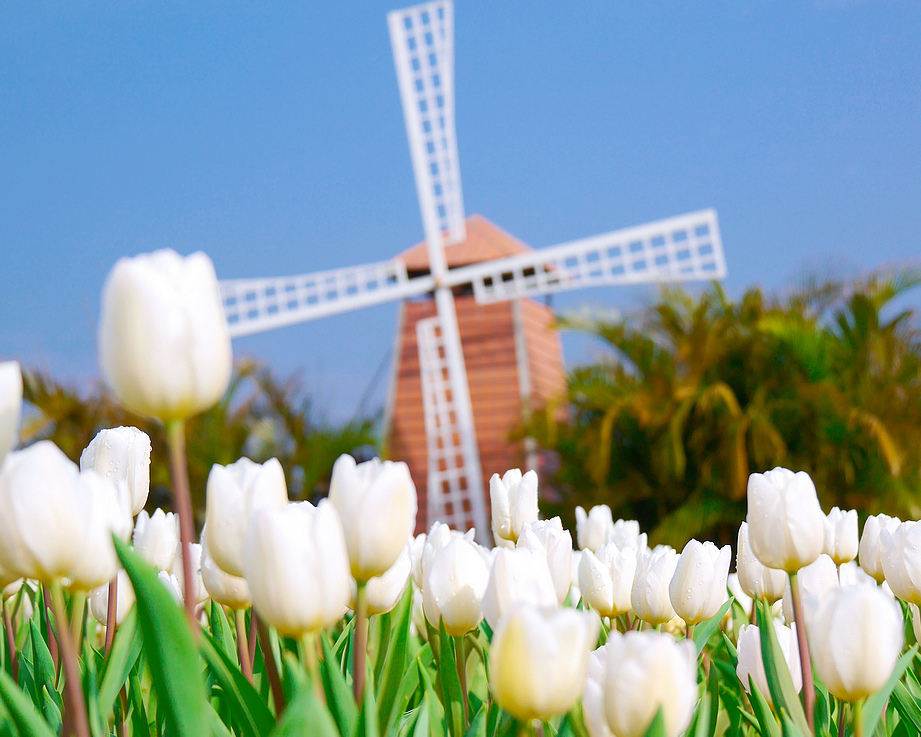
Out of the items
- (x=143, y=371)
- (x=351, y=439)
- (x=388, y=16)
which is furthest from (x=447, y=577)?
(x=388, y=16)

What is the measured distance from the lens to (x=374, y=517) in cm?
79

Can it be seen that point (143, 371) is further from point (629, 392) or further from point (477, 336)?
point (477, 336)

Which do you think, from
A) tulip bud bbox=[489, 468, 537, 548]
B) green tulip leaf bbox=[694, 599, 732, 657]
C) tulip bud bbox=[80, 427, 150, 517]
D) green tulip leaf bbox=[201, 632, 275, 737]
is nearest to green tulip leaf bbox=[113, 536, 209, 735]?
green tulip leaf bbox=[201, 632, 275, 737]

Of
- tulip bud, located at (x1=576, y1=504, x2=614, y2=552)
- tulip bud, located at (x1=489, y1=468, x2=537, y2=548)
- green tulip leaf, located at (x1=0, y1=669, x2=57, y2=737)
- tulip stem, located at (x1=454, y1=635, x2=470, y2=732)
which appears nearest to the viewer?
green tulip leaf, located at (x1=0, y1=669, x2=57, y2=737)

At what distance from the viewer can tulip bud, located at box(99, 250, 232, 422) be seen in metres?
0.67

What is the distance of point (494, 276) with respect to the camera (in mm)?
12867

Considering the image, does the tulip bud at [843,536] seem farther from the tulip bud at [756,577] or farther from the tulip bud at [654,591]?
the tulip bud at [654,591]

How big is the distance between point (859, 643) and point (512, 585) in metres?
0.33

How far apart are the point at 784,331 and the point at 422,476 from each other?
19.7 feet

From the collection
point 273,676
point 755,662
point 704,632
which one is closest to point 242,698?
point 273,676

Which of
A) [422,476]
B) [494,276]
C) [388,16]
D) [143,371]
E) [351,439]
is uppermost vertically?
[388,16]

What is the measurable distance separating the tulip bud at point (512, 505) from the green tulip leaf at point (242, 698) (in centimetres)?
85

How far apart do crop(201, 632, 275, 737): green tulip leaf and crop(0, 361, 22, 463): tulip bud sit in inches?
9.4

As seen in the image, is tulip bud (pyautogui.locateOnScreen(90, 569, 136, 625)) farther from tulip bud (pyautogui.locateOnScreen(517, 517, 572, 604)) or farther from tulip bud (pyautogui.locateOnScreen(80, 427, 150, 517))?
tulip bud (pyautogui.locateOnScreen(517, 517, 572, 604))
